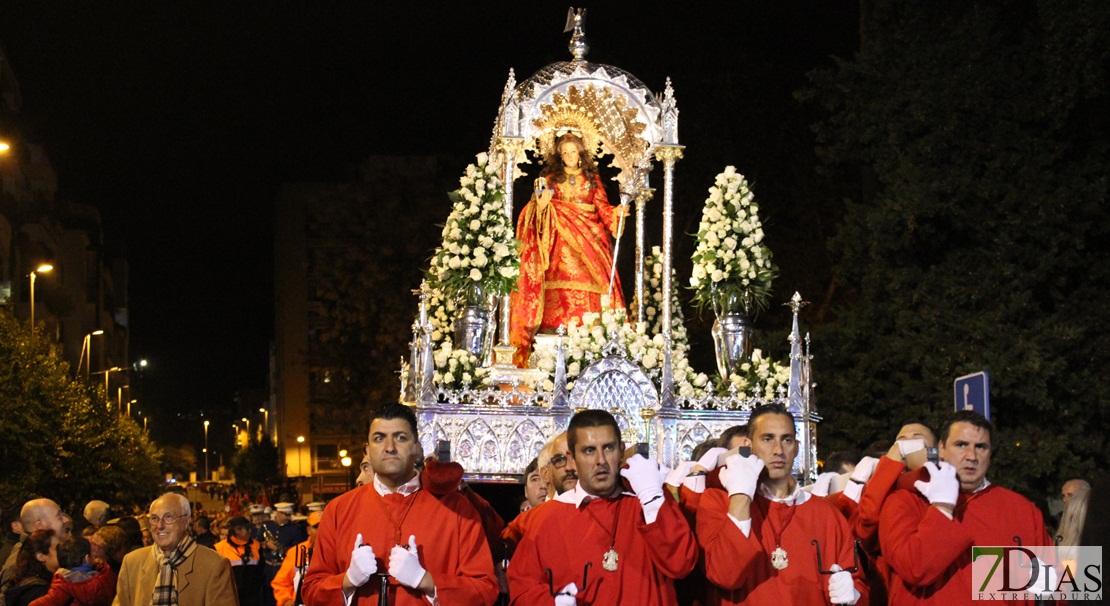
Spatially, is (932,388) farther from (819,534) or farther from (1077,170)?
(819,534)

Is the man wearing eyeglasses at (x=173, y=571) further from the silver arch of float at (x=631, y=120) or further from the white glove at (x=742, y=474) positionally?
the silver arch of float at (x=631, y=120)

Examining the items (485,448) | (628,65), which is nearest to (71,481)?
(628,65)

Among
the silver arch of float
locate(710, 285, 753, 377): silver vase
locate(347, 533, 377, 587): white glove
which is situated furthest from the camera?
the silver arch of float

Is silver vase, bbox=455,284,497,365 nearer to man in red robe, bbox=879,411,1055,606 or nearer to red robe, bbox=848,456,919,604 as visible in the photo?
red robe, bbox=848,456,919,604

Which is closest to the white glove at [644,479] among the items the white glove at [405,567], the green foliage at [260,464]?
the white glove at [405,567]

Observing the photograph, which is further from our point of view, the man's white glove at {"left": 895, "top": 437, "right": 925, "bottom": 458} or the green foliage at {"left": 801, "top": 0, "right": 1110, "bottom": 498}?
the green foliage at {"left": 801, "top": 0, "right": 1110, "bottom": 498}

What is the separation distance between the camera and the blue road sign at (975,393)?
10414 millimetres

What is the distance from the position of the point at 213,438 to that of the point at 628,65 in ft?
458

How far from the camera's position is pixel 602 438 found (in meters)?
6.58

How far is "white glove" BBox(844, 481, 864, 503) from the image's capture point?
25.2 ft

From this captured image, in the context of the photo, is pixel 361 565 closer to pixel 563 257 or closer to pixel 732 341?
pixel 732 341

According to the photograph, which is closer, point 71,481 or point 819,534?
point 819,534

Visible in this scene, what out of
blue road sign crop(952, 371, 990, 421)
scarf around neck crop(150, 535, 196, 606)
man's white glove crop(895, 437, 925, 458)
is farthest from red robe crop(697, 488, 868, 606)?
blue road sign crop(952, 371, 990, 421)

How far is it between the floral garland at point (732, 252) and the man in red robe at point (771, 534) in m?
9.18
